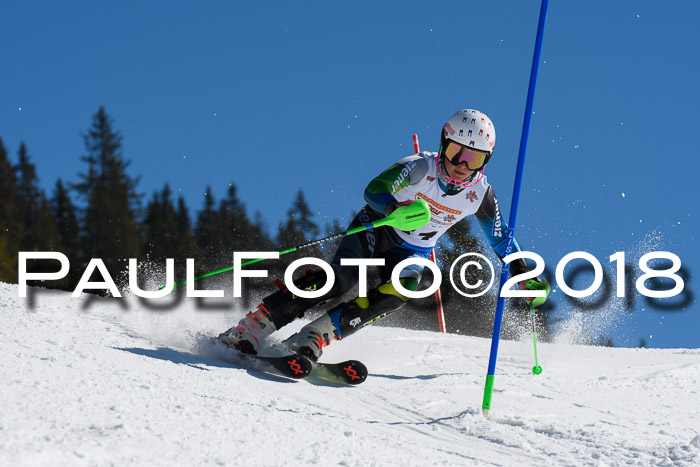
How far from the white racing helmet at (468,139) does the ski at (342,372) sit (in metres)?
1.66

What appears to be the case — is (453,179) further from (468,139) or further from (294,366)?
(294,366)

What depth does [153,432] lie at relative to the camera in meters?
2.51

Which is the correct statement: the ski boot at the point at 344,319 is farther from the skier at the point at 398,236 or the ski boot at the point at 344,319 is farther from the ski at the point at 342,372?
the ski at the point at 342,372

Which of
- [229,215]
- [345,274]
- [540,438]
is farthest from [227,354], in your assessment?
[229,215]

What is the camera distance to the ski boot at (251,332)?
4.91m

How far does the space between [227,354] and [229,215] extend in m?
36.0

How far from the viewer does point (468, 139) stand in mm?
4930

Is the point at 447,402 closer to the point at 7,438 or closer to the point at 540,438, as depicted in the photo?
the point at 540,438

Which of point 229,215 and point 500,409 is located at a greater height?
point 229,215

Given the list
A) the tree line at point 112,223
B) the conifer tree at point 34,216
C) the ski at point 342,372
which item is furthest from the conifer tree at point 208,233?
the ski at point 342,372

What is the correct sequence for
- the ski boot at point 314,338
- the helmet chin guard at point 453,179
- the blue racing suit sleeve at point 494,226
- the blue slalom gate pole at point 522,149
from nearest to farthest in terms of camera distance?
the blue slalom gate pole at point 522,149 < the ski boot at point 314,338 < the helmet chin guard at point 453,179 < the blue racing suit sleeve at point 494,226

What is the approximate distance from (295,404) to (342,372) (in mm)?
1016

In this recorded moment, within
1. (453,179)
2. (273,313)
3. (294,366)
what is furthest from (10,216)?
(294,366)

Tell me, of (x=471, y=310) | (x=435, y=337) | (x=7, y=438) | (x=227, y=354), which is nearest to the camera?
(x=7, y=438)
